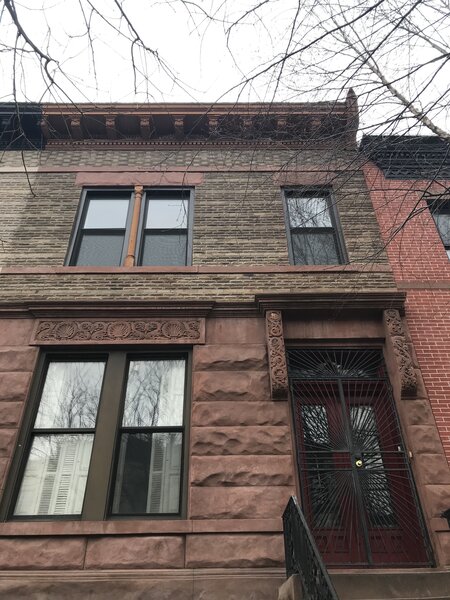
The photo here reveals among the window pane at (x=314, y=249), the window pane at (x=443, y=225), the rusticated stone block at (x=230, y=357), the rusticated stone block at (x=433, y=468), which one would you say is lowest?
the rusticated stone block at (x=433, y=468)

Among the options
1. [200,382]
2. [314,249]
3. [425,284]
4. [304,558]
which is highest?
[314,249]

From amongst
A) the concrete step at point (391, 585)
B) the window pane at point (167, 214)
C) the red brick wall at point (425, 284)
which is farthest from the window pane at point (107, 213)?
the concrete step at point (391, 585)

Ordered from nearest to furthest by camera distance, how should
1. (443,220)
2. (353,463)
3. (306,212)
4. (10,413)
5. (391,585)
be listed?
(391,585) → (353,463) → (10,413) → (306,212) → (443,220)

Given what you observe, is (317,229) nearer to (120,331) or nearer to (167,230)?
(167,230)

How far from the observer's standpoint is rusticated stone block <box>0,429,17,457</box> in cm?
591

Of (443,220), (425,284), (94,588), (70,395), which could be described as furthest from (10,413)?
(443,220)

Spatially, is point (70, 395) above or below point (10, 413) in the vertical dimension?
above

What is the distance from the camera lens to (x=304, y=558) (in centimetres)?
405

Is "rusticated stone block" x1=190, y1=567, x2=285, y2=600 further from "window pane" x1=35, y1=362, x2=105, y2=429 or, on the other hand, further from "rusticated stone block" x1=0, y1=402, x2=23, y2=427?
"rusticated stone block" x1=0, y1=402, x2=23, y2=427

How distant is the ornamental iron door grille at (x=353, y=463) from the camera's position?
18.5 ft

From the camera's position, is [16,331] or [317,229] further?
[317,229]

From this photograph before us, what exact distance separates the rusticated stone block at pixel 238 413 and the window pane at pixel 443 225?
471 centimetres

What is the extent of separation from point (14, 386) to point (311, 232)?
18.0 ft

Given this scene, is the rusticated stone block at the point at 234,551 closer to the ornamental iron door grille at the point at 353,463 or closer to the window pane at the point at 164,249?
the ornamental iron door grille at the point at 353,463
